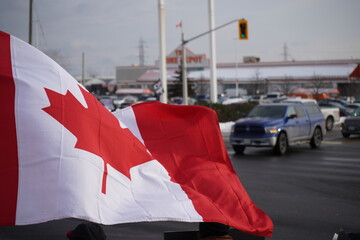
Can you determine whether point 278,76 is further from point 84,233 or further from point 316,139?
point 84,233

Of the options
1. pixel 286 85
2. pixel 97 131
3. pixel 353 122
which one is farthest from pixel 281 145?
pixel 286 85

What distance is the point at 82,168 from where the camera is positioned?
334cm

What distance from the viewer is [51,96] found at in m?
3.56

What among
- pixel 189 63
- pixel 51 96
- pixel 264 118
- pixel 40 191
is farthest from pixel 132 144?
pixel 189 63

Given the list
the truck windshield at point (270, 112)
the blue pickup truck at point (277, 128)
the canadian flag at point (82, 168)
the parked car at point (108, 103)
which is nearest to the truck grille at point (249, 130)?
the blue pickup truck at point (277, 128)

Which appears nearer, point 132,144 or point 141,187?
point 141,187

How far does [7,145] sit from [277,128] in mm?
13665

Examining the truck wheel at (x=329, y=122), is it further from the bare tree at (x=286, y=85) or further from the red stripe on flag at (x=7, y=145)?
the bare tree at (x=286, y=85)

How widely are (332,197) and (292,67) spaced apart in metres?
78.1

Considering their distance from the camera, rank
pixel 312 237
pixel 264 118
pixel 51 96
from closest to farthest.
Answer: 1. pixel 51 96
2. pixel 312 237
3. pixel 264 118

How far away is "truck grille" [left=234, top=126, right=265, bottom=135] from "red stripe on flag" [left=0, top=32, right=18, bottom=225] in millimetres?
13175

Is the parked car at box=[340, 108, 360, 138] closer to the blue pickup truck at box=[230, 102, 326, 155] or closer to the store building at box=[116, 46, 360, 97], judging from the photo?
the blue pickup truck at box=[230, 102, 326, 155]

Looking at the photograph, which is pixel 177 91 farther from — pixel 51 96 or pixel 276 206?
pixel 51 96

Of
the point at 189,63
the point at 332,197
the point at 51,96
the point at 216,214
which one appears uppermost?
the point at 189,63
